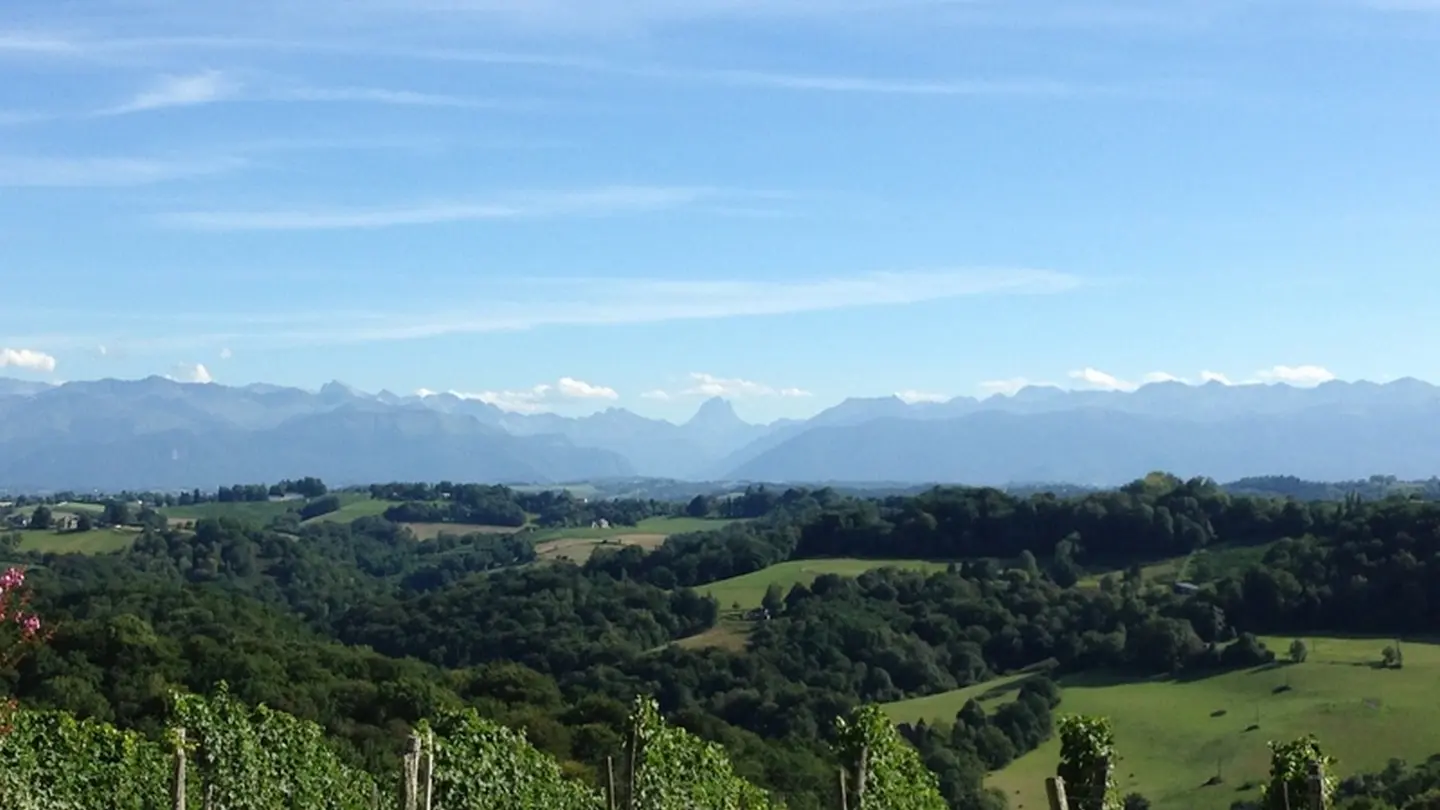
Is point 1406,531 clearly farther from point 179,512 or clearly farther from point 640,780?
point 179,512

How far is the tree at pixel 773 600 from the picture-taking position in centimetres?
8569

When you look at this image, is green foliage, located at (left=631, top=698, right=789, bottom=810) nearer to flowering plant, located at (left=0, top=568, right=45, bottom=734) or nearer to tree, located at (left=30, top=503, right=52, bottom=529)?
flowering plant, located at (left=0, top=568, right=45, bottom=734)

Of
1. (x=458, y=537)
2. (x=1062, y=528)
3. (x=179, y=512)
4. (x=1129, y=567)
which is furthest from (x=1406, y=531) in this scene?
(x=179, y=512)

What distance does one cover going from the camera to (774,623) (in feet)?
262

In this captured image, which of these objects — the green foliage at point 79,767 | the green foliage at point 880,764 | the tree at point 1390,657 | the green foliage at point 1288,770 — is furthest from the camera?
the tree at point 1390,657

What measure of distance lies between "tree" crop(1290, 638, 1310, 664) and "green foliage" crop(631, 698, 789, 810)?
1994 inches

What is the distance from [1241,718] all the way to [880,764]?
147ft

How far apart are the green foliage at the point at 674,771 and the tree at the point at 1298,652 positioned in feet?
166

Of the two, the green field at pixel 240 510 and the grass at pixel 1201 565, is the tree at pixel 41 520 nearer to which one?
the green field at pixel 240 510

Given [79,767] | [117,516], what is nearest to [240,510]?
[117,516]

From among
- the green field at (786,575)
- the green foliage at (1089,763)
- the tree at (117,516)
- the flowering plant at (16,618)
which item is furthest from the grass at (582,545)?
the flowering plant at (16,618)

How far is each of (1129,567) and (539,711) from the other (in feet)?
185

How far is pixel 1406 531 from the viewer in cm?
7512

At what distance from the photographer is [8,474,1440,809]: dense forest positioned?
42.6 m
